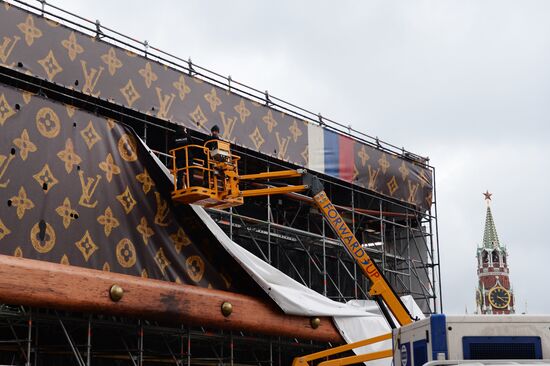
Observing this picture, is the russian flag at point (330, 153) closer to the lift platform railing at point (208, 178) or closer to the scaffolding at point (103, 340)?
the scaffolding at point (103, 340)

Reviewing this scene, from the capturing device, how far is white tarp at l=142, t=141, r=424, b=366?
17047 millimetres

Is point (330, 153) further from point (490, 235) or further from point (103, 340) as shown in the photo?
point (490, 235)

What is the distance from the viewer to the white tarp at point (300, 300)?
17047 mm

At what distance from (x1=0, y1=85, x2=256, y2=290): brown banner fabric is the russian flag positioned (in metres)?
5.51

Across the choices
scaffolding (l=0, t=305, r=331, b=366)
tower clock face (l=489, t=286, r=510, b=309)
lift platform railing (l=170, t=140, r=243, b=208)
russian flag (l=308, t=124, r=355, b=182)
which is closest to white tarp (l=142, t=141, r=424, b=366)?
lift platform railing (l=170, t=140, r=243, b=208)

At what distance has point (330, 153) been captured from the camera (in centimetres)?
2234

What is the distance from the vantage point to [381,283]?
58.0 ft

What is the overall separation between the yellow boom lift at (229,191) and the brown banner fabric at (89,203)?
1.84ft

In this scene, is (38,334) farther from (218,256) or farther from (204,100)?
(204,100)

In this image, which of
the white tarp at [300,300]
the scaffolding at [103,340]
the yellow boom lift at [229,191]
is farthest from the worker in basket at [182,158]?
the scaffolding at [103,340]

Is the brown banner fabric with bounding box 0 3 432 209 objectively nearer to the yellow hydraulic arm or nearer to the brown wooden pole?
the yellow hydraulic arm

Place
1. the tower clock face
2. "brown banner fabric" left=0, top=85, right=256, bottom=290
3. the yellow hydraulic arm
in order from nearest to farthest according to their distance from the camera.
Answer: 1. "brown banner fabric" left=0, top=85, right=256, bottom=290
2. the yellow hydraulic arm
3. the tower clock face

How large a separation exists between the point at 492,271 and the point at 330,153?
113278 millimetres

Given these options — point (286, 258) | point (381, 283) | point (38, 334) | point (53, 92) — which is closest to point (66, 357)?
point (38, 334)
